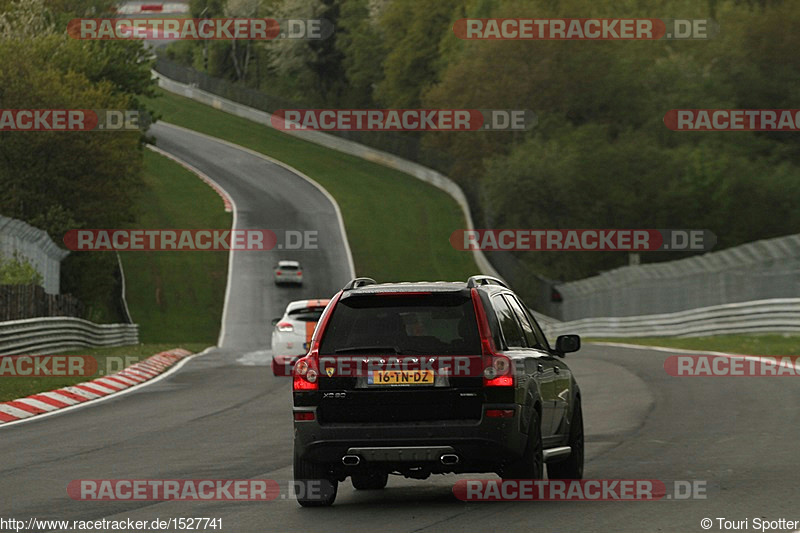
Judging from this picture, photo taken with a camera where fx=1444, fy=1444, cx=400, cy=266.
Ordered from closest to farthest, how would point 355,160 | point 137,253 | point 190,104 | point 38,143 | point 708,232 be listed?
point 38,143, point 137,253, point 708,232, point 355,160, point 190,104

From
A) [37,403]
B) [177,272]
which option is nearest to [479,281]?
[37,403]

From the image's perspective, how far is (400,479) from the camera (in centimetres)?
1192

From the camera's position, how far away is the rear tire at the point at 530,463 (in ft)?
32.0

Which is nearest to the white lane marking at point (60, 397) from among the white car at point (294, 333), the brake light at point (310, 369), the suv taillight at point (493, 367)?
the white car at point (294, 333)

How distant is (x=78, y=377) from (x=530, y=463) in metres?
17.0

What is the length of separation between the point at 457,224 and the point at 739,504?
242 ft

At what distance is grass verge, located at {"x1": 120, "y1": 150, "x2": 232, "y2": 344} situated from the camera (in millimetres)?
60000

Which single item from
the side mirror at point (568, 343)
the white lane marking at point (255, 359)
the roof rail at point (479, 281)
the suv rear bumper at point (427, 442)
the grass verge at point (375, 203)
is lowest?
the white lane marking at point (255, 359)

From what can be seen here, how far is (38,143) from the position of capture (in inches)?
2132

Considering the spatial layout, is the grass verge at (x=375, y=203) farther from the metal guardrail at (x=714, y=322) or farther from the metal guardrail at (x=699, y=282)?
the metal guardrail at (x=714, y=322)

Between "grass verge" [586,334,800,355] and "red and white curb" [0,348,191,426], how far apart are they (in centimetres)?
1192

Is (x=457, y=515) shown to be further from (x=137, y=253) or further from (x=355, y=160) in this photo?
(x=355, y=160)

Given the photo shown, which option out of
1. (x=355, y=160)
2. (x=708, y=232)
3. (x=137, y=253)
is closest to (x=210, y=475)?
(x=137, y=253)

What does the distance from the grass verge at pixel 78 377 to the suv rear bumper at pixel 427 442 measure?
1203 cm
